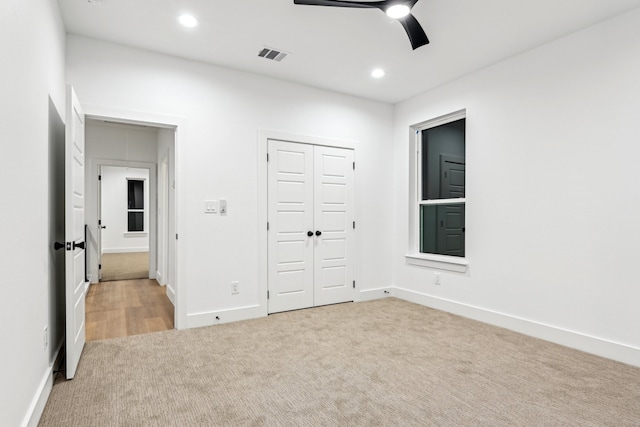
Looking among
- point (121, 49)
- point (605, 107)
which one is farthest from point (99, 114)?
point (605, 107)

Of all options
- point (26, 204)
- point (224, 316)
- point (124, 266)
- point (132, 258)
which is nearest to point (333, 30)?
point (26, 204)

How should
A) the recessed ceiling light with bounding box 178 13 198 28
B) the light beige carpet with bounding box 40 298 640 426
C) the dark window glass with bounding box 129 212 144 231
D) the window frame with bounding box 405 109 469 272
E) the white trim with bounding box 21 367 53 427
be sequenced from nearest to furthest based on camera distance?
the white trim with bounding box 21 367 53 427, the light beige carpet with bounding box 40 298 640 426, the recessed ceiling light with bounding box 178 13 198 28, the window frame with bounding box 405 109 469 272, the dark window glass with bounding box 129 212 144 231

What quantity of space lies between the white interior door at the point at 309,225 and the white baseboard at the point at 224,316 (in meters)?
0.18

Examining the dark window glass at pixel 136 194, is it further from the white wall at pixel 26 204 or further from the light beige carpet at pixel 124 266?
the white wall at pixel 26 204

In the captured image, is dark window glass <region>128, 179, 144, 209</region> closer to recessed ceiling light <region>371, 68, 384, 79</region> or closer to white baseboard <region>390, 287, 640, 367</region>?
recessed ceiling light <region>371, 68, 384, 79</region>

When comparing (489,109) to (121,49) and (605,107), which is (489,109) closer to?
(605,107)

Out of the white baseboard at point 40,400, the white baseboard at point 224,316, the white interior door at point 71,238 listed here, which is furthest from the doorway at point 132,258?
the white baseboard at point 40,400

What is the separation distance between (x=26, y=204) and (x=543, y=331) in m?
4.02

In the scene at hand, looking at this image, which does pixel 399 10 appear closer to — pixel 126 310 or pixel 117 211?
pixel 126 310

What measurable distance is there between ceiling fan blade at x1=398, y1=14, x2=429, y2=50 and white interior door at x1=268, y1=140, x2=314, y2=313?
1.94 m

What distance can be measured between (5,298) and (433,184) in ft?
14.1

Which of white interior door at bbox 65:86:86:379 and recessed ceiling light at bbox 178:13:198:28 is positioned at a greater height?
recessed ceiling light at bbox 178:13:198:28

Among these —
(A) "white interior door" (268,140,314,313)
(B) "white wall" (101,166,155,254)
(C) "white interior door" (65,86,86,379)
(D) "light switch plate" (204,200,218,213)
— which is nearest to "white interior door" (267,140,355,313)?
(A) "white interior door" (268,140,314,313)

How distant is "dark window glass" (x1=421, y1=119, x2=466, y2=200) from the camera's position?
430 cm
